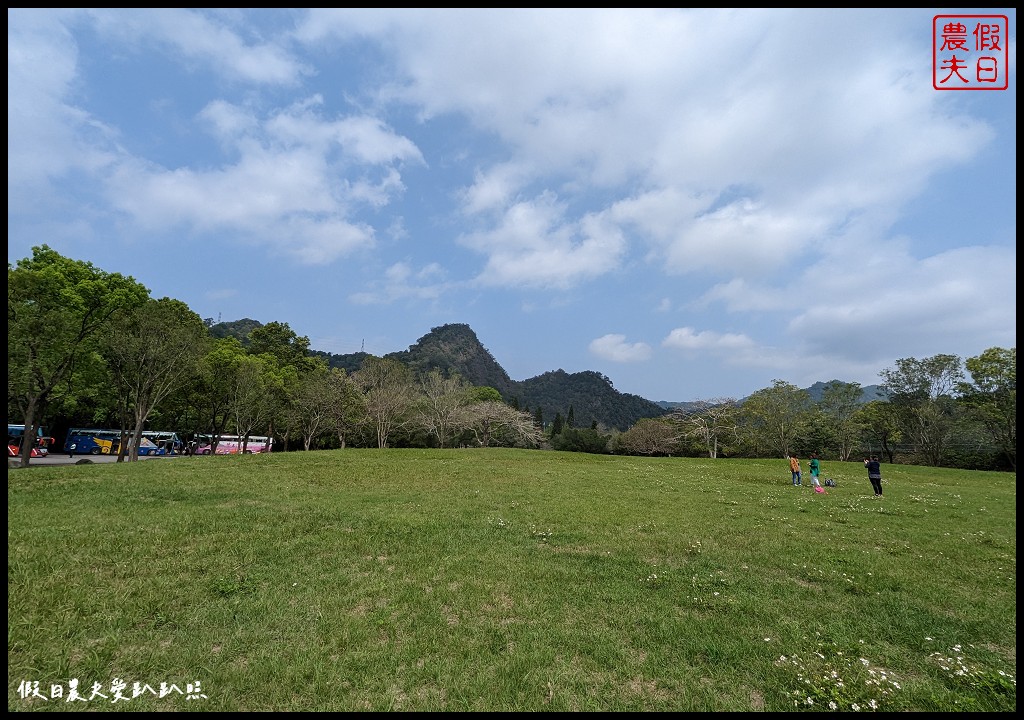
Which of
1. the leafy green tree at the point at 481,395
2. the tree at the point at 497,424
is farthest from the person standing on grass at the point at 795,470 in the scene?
the leafy green tree at the point at 481,395

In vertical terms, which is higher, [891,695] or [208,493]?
[891,695]

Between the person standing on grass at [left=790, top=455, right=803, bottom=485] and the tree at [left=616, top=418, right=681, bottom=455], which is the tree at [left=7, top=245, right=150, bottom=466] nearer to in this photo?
the person standing on grass at [left=790, top=455, right=803, bottom=485]

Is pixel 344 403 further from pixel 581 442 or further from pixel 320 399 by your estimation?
pixel 581 442

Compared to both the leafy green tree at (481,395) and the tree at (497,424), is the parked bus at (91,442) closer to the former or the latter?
the tree at (497,424)

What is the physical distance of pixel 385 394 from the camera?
189ft

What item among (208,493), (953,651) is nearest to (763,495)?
(953,651)

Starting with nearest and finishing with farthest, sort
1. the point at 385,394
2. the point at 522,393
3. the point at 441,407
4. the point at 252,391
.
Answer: the point at 252,391, the point at 385,394, the point at 441,407, the point at 522,393

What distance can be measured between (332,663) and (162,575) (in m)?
5.05

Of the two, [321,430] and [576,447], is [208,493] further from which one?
[576,447]

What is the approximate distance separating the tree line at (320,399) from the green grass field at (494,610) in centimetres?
1963

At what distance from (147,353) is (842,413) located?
8189 cm

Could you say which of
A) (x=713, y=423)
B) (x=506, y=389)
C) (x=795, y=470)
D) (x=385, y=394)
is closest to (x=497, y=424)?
(x=385, y=394)

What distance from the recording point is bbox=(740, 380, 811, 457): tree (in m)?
58.2

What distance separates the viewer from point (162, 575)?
8000 millimetres
